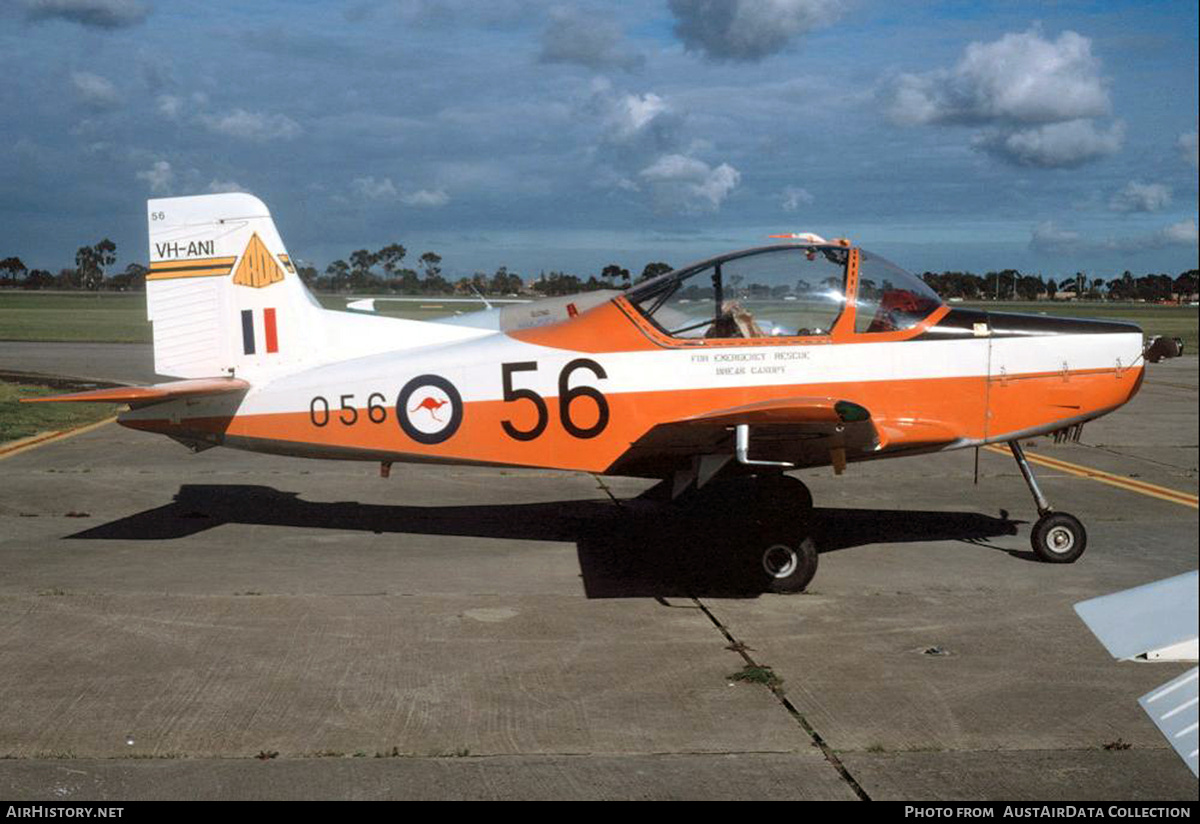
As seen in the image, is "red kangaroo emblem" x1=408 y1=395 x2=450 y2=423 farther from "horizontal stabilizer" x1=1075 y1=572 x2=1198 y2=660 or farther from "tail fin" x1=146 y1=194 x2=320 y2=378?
Answer: "horizontal stabilizer" x1=1075 y1=572 x2=1198 y2=660

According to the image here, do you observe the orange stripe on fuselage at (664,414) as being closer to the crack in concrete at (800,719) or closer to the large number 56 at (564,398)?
the large number 56 at (564,398)

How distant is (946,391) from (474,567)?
343 cm

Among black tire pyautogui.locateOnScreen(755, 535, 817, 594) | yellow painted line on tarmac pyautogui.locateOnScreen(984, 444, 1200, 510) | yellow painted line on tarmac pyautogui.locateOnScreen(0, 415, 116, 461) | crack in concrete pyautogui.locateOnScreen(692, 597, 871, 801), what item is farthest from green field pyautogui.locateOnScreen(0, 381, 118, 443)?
yellow painted line on tarmac pyautogui.locateOnScreen(984, 444, 1200, 510)

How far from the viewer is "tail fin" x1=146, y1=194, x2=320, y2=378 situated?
7.94 meters

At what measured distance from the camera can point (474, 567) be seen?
24.5ft

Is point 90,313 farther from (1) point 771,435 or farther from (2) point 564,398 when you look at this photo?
(1) point 771,435

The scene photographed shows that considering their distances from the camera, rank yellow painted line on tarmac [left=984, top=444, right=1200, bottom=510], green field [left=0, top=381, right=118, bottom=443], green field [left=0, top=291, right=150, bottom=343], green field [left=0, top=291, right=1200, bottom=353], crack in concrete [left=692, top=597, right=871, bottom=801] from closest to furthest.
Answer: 1. crack in concrete [left=692, top=597, right=871, bottom=801]
2. green field [left=0, top=291, right=1200, bottom=353]
3. green field [left=0, top=291, right=150, bottom=343]
4. yellow painted line on tarmac [left=984, top=444, right=1200, bottom=510]
5. green field [left=0, top=381, right=118, bottom=443]

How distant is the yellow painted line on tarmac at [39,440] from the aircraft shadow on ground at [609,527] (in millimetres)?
2622

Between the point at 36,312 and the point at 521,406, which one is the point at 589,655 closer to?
the point at 521,406

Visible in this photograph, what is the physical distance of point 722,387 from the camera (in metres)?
6.95

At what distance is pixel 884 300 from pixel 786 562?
183 cm

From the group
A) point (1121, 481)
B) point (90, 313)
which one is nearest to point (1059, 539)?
point (1121, 481)

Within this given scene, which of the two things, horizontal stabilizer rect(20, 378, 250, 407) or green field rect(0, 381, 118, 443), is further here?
green field rect(0, 381, 118, 443)

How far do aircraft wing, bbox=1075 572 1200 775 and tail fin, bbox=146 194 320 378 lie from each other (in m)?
7.11
